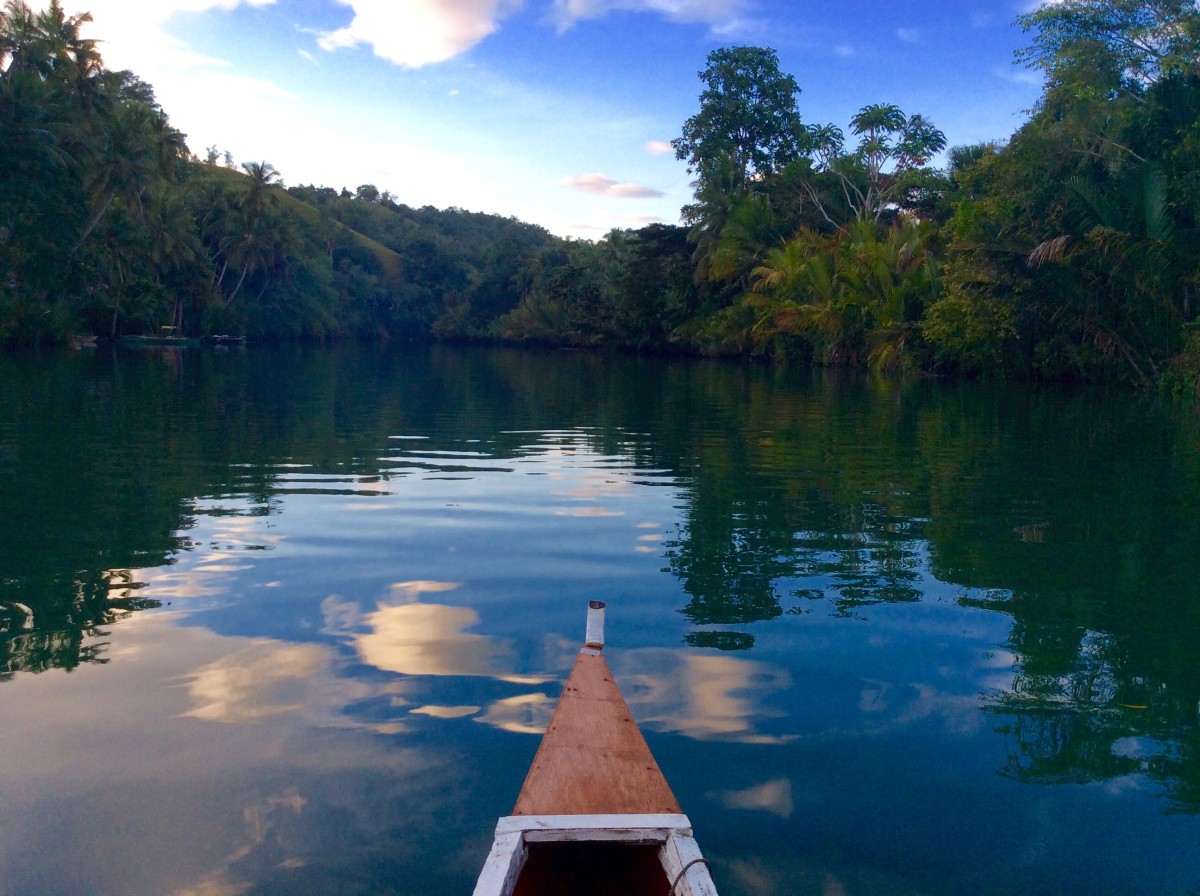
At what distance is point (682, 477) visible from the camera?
1034cm

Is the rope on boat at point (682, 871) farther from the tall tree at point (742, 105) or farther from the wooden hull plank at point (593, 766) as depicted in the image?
the tall tree at point (742, 105)

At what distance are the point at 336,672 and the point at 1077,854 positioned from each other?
3084mm

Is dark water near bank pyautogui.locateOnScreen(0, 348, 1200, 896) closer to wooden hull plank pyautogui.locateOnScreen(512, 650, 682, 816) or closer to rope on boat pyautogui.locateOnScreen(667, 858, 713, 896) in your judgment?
wooden hull plank pyautogui.locateOnScreen(512, 650, 682, 816)

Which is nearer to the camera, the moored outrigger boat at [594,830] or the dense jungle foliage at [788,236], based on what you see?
the moored outrigger boat at [594,830]

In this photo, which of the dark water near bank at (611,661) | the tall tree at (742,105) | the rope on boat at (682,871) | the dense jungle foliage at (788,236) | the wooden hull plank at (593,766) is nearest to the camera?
the rope on boat at (682,871)

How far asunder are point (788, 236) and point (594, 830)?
42.0 m

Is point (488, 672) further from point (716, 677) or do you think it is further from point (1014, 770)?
point (1014, 770)

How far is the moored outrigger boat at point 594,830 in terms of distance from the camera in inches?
94.5

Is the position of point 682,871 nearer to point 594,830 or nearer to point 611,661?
point 594,830

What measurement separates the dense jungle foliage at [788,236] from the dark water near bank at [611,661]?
13.5m

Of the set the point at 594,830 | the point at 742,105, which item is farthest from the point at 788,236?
the point at 594,830

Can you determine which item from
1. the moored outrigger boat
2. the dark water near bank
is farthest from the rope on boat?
the dark water near bank

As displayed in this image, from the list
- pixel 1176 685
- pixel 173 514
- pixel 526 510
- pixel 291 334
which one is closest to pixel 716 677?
pixel 1176 685

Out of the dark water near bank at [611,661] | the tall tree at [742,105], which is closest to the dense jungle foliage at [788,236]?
the tall tree at [742,105]
